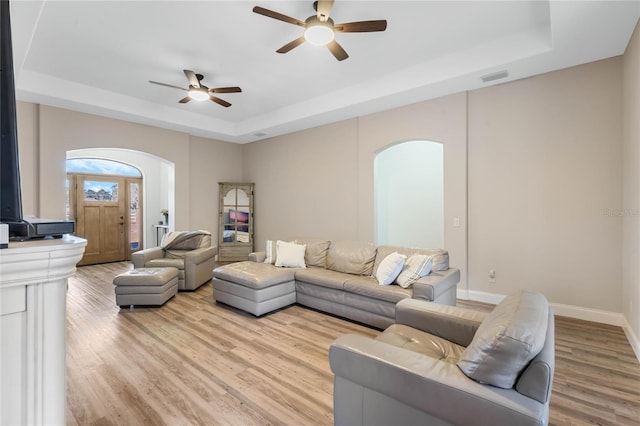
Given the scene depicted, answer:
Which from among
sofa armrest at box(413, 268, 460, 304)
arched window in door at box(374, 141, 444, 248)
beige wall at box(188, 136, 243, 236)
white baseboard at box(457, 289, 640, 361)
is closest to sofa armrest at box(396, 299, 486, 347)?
sofa armrest at box(413, 268, 460, 304)

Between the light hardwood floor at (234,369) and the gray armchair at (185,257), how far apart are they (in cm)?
88

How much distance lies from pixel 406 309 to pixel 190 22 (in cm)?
352

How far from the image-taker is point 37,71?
4.24 meters

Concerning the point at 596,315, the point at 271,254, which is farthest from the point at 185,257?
the point at 596,315

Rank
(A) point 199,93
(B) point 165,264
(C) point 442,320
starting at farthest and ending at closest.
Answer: (B) point 165,264, (A) point 199,93, (C) point 442,320

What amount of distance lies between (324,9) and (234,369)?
10.3 ft

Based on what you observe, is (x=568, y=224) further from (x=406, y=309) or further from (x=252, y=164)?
(x=252, y=164)

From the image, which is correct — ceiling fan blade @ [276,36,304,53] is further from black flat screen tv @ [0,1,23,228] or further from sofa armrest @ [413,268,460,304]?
sofa armrest @ [413,268,460,304]

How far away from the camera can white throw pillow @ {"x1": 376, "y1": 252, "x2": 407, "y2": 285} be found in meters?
3.32

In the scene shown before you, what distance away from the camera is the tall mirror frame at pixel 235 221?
7.11m

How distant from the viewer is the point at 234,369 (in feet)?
8.14

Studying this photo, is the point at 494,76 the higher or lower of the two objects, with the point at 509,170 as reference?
higher

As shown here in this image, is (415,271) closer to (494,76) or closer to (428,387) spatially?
(428,387)

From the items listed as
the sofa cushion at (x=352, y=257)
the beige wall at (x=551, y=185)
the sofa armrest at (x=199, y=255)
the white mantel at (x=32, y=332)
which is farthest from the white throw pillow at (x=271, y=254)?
the white mantel at (x=32, y=332)
